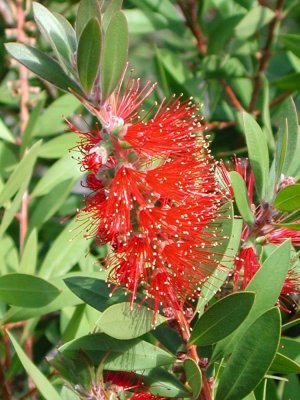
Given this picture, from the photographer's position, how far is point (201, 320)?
121 centimetres

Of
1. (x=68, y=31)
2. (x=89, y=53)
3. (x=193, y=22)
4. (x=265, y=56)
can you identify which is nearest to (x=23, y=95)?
(x=193, y=22)

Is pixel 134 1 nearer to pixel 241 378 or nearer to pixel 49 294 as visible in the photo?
pixel 49 294

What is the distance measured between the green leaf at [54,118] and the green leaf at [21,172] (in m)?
0.53

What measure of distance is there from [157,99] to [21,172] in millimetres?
685

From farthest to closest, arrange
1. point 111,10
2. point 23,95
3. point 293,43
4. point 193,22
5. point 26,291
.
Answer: point 193,22 < point 23,95 < point 293,43 < point 26,291 < point 111,10

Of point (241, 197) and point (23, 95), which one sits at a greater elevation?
point (23, 95)

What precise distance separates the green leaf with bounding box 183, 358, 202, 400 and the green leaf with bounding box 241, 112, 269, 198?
307 mm

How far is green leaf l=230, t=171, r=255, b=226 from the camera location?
1.23m

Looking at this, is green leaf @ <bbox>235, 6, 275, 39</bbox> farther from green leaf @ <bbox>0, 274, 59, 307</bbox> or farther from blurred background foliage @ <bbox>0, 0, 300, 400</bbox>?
green leaf @ <bbox>0, 274, 59, 307</bbox>

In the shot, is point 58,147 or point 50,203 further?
point 58,147

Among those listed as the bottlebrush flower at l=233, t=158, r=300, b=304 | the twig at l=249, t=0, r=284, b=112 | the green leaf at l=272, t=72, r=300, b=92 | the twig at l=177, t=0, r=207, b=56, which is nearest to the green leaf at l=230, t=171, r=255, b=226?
the bottlebrush flower at l=233, t=158, r=300, b=304

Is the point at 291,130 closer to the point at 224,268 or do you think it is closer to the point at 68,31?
the point at 224,268

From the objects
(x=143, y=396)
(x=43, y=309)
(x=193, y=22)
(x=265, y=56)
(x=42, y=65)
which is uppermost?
(x=193, y=22)

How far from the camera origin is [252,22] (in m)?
2.12
